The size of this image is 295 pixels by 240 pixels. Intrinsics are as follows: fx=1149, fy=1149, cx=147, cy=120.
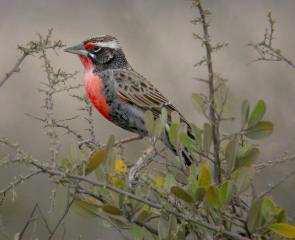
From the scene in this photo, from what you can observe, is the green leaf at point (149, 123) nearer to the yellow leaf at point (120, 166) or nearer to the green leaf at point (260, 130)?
the yellow leaf at point (120, 166)

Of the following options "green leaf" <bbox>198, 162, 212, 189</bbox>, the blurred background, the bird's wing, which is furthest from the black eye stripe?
the blurred background

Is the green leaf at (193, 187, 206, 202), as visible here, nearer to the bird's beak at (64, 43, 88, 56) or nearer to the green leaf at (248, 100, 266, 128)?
the green leaf at (248, 100, 266, 128)

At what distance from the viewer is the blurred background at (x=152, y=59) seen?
4473mm

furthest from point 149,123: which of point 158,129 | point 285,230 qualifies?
point 285,230

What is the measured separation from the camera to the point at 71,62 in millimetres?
5055

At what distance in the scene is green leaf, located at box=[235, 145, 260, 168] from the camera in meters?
1.88

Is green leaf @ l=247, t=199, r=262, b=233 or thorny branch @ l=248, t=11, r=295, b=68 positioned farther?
thorny branch @ l=248, t=11, r=295, b=68

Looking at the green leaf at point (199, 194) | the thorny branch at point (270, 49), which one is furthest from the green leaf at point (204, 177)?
the thorny branch at point (270, 49)

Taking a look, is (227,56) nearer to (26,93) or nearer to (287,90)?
(287,90)

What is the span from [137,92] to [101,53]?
13 centimetres

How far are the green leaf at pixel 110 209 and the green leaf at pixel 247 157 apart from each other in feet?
0.70

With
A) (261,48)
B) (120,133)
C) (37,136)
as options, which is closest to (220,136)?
(261,48)

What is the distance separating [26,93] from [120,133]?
0.69 metres

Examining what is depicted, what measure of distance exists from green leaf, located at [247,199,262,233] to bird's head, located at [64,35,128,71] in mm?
984
